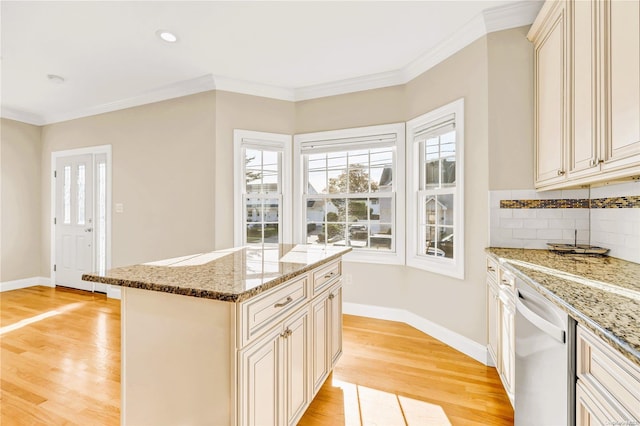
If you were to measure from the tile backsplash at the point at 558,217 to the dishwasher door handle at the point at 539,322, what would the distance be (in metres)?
0.98

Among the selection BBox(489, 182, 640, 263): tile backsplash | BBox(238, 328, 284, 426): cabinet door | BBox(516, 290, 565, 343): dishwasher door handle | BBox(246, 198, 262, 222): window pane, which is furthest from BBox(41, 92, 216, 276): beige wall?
BBox(516, 290, 565, 343): dishwasher door handle

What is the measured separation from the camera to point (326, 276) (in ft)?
6.63

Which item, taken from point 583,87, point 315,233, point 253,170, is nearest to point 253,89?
point 253,170

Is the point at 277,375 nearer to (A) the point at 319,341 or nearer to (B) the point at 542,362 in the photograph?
(A) the point at 319,341

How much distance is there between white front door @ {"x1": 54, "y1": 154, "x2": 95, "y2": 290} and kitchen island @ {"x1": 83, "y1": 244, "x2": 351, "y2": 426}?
12.8 ft

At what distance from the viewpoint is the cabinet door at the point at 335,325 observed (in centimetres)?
211

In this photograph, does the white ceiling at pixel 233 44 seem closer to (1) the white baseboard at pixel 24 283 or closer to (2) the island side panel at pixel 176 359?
(2) the island side panel at pixel 176 359

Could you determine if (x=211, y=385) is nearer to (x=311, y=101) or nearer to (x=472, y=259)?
(x=472, y=259)

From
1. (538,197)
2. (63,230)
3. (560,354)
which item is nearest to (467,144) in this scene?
(538,197)

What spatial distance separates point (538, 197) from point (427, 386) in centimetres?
163

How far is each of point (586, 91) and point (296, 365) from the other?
2131 millimetres

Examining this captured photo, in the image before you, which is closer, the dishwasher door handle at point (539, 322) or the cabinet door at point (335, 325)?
the dishwasher door handle at point (539, 322)

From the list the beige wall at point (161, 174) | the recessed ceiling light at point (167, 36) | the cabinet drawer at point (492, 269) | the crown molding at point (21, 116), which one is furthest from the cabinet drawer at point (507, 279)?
the crown molding at point (21, 116)

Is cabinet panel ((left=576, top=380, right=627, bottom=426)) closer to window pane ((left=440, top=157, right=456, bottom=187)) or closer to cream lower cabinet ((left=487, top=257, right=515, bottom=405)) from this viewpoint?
cream lower cabinet ((left=487, top=257, right=515, bottom=405))
